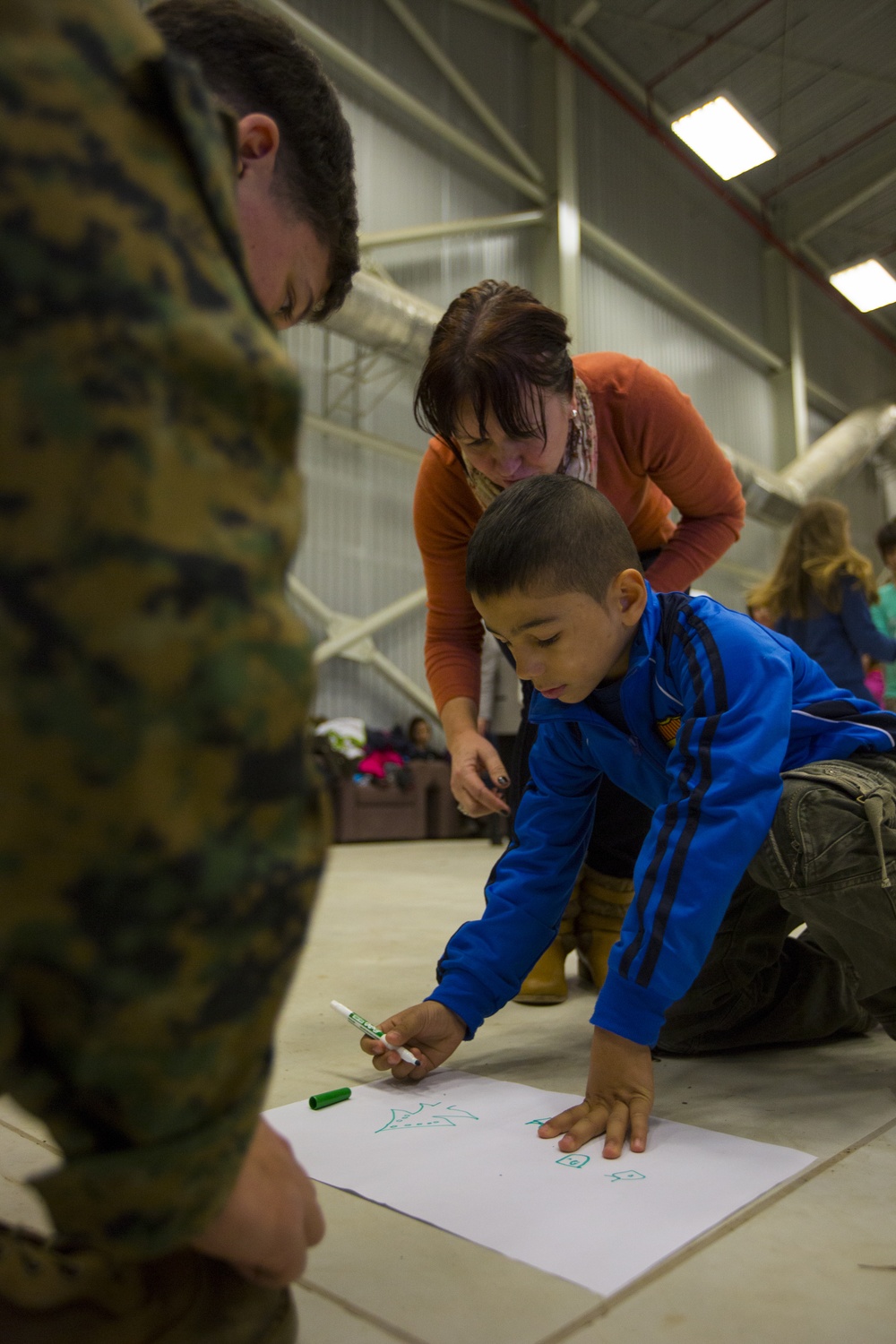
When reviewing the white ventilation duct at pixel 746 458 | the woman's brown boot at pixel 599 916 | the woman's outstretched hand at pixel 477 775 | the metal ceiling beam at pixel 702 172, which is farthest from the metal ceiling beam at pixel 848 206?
the woman's outstretched hand at pixel 477 775

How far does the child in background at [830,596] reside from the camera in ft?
A: 9.12

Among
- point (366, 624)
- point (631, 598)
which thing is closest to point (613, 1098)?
point (631, 598)

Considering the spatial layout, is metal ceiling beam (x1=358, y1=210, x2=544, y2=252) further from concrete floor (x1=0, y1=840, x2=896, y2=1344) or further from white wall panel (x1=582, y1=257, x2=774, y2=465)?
concrete floor (x1=0, y1=840, x2=896, y2=1344)

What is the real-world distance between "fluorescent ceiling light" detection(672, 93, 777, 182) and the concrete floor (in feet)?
21.1

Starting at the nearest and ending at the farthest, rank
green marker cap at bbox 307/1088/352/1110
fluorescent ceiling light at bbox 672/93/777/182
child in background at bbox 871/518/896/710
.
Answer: green marker cap at bbox 307/1088/352/1110, child in background at bbox 871/518/896/710, fluorescent ceiling light at bbox 672/93/777/182

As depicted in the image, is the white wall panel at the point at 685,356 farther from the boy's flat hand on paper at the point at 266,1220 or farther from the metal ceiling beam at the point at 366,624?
the boy's flat hand on paper at the point at 266,1220

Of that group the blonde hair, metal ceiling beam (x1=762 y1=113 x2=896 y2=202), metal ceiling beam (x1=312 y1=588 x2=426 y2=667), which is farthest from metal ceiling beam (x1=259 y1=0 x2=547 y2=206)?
the blonde hair

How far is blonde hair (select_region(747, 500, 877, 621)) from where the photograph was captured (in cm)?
277

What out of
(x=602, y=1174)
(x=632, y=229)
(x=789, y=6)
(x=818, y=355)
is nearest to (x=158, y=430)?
(x=602, y=1174)

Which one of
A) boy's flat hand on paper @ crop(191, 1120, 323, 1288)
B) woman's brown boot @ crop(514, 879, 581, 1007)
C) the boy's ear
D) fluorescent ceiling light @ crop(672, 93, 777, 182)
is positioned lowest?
woman's brown boot @ crop(514, 879, 581, 1007)

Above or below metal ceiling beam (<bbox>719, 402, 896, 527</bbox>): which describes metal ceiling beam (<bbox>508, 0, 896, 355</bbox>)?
above

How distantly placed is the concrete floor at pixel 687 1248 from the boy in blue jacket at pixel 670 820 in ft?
0.27

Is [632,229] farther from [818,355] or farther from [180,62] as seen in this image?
[180,62]

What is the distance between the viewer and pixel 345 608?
18.8 feet
